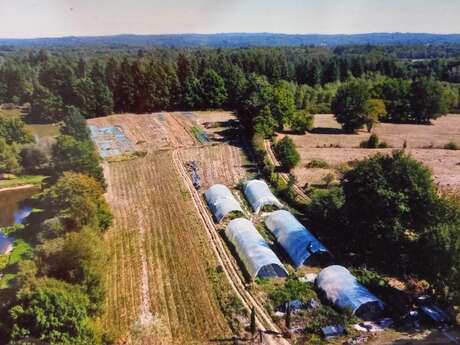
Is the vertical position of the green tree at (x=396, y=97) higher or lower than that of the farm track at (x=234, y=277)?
higher

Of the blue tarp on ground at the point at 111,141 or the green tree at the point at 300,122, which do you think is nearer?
the blue tarp on ground at the point at 111,141

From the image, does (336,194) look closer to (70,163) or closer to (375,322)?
(375,322)

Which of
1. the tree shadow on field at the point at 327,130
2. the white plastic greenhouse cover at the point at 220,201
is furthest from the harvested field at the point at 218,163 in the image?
the tree shadow on field at the point at 327,130

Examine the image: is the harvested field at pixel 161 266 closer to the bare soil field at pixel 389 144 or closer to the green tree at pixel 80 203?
the green tree at pixel 80 203

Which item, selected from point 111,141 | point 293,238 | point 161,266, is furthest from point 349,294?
point 111,141

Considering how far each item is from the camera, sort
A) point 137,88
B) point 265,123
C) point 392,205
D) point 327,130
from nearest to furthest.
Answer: point 392,205, point 265,123, point 327,130, point 137,88

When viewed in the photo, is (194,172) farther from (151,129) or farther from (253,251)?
(151,129)

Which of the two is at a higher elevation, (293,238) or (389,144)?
(293,238)
